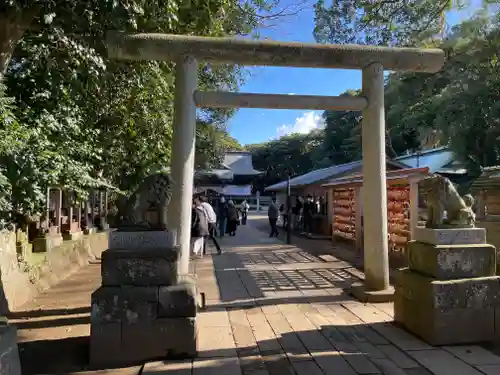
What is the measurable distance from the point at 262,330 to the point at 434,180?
8.96 feet

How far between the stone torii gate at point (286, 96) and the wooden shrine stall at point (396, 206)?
0.58m

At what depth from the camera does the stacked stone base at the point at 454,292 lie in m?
4.57

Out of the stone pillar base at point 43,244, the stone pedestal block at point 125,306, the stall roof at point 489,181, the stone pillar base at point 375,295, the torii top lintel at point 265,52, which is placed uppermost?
the torii top lintel at point 265,52

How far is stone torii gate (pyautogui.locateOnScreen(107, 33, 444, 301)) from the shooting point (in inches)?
241

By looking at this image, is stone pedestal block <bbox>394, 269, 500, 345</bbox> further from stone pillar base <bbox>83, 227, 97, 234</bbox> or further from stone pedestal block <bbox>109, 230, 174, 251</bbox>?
stone pillar base <bbox>83, 227, 97, 234</bbox>

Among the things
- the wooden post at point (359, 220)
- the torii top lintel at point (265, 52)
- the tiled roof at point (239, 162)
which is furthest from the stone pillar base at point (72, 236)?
the tiled roof at point (239, 162)

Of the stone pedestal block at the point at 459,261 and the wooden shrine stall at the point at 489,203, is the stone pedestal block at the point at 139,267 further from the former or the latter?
the wooden shrine stall at the point at 489,203

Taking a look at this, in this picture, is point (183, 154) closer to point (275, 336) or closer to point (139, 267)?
point (139, 267)

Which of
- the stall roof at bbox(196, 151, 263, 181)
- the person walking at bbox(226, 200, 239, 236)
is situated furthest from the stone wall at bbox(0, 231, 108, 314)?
the stall roof at bbox(196, 151, 263, 181)

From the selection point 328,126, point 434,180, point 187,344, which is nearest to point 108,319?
point 187,344

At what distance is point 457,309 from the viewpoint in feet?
15.1

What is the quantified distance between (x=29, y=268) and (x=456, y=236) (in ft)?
22.3

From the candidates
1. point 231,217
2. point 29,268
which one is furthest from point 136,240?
point 231,217

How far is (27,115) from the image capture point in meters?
5.89
